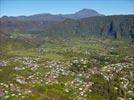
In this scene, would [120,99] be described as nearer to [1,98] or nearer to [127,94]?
[127,94]

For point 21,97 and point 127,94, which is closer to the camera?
point 21,97

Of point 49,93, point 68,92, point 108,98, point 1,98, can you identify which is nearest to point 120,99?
point 108,98

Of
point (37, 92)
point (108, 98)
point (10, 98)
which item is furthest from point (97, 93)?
point (10, 98)

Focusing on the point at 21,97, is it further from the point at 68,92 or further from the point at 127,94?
the point at 127,94

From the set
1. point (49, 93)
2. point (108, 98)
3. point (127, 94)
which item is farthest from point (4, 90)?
point (127, 94)

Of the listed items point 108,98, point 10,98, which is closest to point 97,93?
point 108,98

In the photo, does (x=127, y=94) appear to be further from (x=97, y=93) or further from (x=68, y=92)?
(x=68, y=92)
